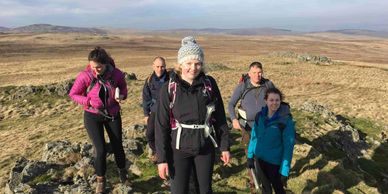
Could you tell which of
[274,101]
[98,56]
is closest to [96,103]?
[98,56]

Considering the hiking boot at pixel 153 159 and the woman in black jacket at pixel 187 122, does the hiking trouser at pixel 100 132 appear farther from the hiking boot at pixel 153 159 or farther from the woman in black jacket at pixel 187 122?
the woman in black jacket at pixel 187 122

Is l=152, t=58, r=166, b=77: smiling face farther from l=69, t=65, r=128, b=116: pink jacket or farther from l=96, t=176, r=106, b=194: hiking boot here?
l=96, t=176, r=106, b=194: hiking boot

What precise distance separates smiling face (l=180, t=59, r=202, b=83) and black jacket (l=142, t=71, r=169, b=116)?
359 centimetres

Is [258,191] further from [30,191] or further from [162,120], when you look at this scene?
[30,191]

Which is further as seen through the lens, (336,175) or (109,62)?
(336,175)

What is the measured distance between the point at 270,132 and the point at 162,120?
2302mm

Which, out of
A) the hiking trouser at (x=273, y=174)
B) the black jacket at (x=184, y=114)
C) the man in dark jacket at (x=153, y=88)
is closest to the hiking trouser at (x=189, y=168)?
the black jacket at (x=184, y=114)

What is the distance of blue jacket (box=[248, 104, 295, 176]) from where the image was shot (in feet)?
21.1

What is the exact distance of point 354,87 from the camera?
31875 mm

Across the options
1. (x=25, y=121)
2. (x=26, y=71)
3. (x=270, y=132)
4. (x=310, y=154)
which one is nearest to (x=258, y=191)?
(x=270, y=132)

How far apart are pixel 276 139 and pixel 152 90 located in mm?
3162

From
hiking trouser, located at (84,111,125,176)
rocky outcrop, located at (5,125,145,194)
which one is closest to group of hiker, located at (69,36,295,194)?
hiking trouser, located at (84,111,125,176)

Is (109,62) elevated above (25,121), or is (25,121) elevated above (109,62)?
(109,62)

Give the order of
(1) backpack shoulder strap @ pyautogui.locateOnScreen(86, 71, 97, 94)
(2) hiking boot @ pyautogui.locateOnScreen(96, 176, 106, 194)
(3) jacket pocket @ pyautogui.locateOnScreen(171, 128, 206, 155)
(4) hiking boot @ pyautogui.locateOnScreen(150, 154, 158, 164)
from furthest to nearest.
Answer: (4) hiking boot @ pyautogui.locateOnScreen(150, 154, 158, 164) < (2) hiking boot @ pyautogui.locateOnScreen(96, 176, 106, 194) < (1) backpack shoulder strap @ pyautogui.locateOnScreen(86, 71, 97, 94) < (3) jacket pocket @ pyautogui.locateOnScreen(171, 128, 206, 155)
